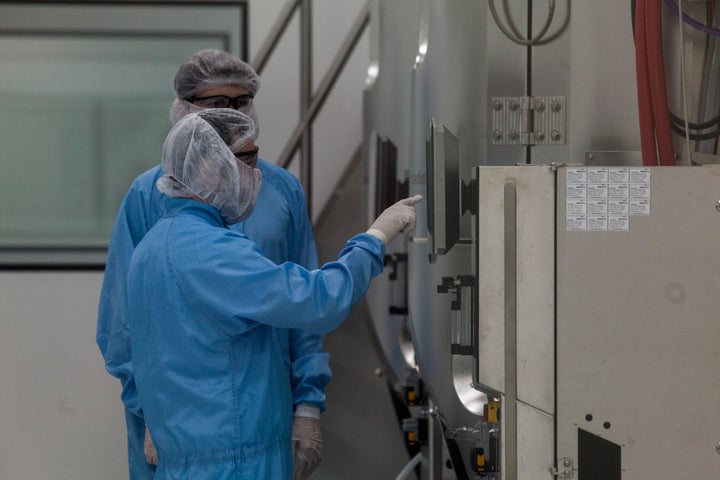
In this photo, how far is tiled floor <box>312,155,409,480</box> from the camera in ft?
10.1

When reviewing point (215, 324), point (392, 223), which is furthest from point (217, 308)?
point (392, 223)

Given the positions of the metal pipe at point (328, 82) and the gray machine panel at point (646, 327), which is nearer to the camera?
the gray machine panel at point (646, 327)

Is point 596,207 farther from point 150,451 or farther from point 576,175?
point 150,451

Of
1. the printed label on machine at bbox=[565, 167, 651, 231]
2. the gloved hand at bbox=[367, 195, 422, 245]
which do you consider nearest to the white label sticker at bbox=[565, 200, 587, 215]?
the printed label on machine at bbox=[565, 167, 651, 231]

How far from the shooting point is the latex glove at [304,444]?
72.2 inches

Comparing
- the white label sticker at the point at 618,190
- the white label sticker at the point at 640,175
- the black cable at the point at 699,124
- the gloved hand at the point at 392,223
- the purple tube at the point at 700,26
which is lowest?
the gloved hand at the point at 392,223

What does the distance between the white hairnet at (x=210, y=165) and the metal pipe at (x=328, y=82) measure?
1325 millimetres

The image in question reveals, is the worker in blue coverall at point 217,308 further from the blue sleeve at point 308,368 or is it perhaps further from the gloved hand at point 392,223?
the blue sleeve at point 308,368

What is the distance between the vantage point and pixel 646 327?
1.33 m

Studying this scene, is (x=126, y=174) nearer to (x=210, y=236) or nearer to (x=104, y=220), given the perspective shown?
(x=104, y=220)

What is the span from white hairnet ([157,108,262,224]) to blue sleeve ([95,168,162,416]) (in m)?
0.40

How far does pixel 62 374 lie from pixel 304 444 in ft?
4.62

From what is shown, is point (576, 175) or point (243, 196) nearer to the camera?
point (576, 175)

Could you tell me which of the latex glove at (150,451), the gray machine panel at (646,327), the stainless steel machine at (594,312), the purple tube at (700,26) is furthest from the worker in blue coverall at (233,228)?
the purple tube at (700,26)
